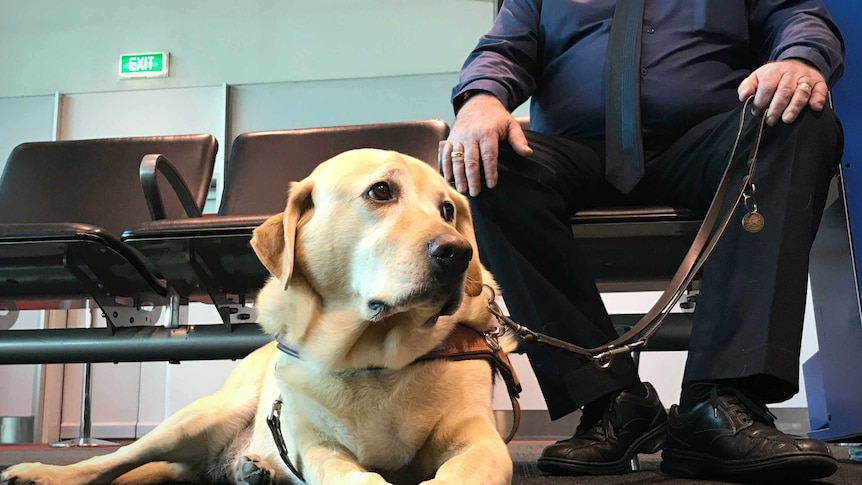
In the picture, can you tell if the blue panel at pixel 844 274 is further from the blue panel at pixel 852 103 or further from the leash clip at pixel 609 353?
the leash clip at pixel 609 353

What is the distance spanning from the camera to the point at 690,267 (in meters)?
1.26

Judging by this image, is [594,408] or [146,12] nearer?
[594,408]

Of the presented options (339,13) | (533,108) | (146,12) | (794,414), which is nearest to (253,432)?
(533,108)

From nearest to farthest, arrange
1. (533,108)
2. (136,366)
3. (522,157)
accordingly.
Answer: (522,157) → (533,108) → (136,366)

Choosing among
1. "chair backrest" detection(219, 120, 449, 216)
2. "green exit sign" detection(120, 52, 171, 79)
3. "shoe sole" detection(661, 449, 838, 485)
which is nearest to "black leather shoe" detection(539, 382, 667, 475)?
"shoe sole" detection(661, 449, 838, 485)

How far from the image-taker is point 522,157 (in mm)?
1460

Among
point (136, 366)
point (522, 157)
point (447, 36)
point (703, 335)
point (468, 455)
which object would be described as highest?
point (447, 36)

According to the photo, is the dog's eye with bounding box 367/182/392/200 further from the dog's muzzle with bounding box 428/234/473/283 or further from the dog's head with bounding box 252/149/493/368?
the dog's muzzle with bounding box 428/234/473/283

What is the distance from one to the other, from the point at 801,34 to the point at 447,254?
3.03 feet

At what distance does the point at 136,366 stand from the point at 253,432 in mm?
3376

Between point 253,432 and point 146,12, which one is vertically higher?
point 146,12

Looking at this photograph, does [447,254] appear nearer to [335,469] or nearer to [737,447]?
[335,469]

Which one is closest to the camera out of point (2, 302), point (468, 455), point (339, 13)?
point (468, 455)

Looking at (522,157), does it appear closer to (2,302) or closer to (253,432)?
(253,432)
